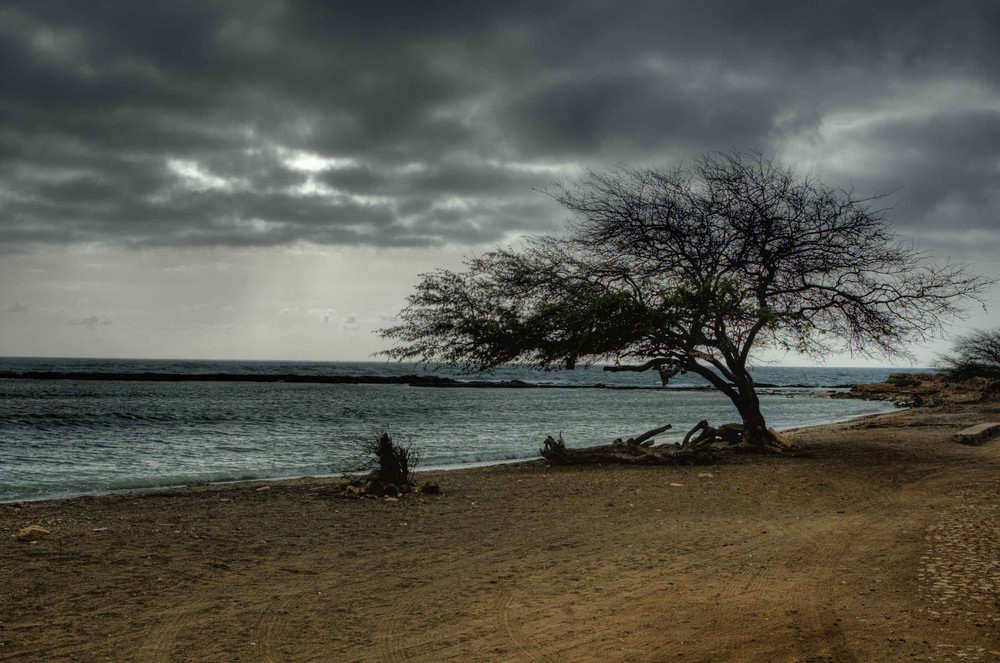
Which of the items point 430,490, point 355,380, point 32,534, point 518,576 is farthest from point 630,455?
point 355,380

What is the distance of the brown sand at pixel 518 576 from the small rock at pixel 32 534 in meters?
0.13

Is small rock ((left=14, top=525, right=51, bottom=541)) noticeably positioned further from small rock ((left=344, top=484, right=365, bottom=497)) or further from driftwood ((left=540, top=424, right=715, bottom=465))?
driftwood ((left=540, top=424, right=715, bottom=465))

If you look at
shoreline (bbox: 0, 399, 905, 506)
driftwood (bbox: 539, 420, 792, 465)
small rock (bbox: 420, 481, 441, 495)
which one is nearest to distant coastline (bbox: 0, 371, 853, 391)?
shoreline (bbox: 0, 399, 905, 506)

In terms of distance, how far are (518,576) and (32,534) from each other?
647cm

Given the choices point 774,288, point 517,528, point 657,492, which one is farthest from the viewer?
point 774,288

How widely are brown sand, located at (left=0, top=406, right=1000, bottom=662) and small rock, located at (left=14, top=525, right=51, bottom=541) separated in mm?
130

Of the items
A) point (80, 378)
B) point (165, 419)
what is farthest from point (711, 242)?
point (80, 378)

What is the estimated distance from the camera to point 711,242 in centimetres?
1848

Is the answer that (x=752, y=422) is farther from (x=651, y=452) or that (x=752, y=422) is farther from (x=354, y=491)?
(x=354, y=491)

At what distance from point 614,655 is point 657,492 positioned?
8.29m

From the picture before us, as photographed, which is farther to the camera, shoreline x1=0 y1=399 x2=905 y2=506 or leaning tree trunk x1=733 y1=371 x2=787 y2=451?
leaning tree trunk x1=733 y1=371 x2=787 y2=451

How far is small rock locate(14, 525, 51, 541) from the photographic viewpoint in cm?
928

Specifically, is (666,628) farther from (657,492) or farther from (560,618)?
(657,492)

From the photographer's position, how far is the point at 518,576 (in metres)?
7.45
